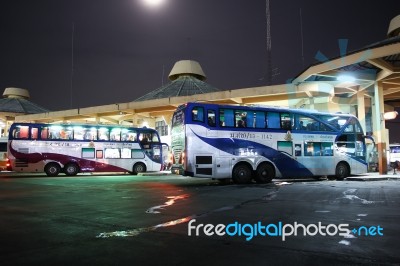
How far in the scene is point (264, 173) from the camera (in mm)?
16172

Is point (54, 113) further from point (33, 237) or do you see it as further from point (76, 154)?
point (33, 237)

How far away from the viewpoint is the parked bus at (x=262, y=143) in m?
14.8

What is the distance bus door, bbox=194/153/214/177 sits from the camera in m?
14.6

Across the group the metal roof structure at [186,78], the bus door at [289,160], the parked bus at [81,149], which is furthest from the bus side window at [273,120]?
the metal roof structure at [186,78]

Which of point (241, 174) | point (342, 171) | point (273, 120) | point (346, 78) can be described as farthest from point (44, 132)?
point (346, 78)

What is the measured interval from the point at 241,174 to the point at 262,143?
1755mm

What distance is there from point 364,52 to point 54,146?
19.0 meters

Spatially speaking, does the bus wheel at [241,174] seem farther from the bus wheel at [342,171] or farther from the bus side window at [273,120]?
the bus wheel at [342,171]

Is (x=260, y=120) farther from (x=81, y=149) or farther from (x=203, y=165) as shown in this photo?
(x=81, y=149)

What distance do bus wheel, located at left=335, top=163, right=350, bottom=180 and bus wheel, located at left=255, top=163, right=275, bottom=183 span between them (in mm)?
4028

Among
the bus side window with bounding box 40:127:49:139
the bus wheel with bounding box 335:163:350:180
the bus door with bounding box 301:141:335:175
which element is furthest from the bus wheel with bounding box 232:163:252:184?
the bus side window with bounding box 40:127:49:139

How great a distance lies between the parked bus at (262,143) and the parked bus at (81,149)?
9.13m

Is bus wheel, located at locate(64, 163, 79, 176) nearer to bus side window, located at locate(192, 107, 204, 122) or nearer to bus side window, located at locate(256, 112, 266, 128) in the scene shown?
bus side window, located at locate(192, 107, 204, 122)

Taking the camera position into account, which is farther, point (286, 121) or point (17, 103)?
point (17, 103)
